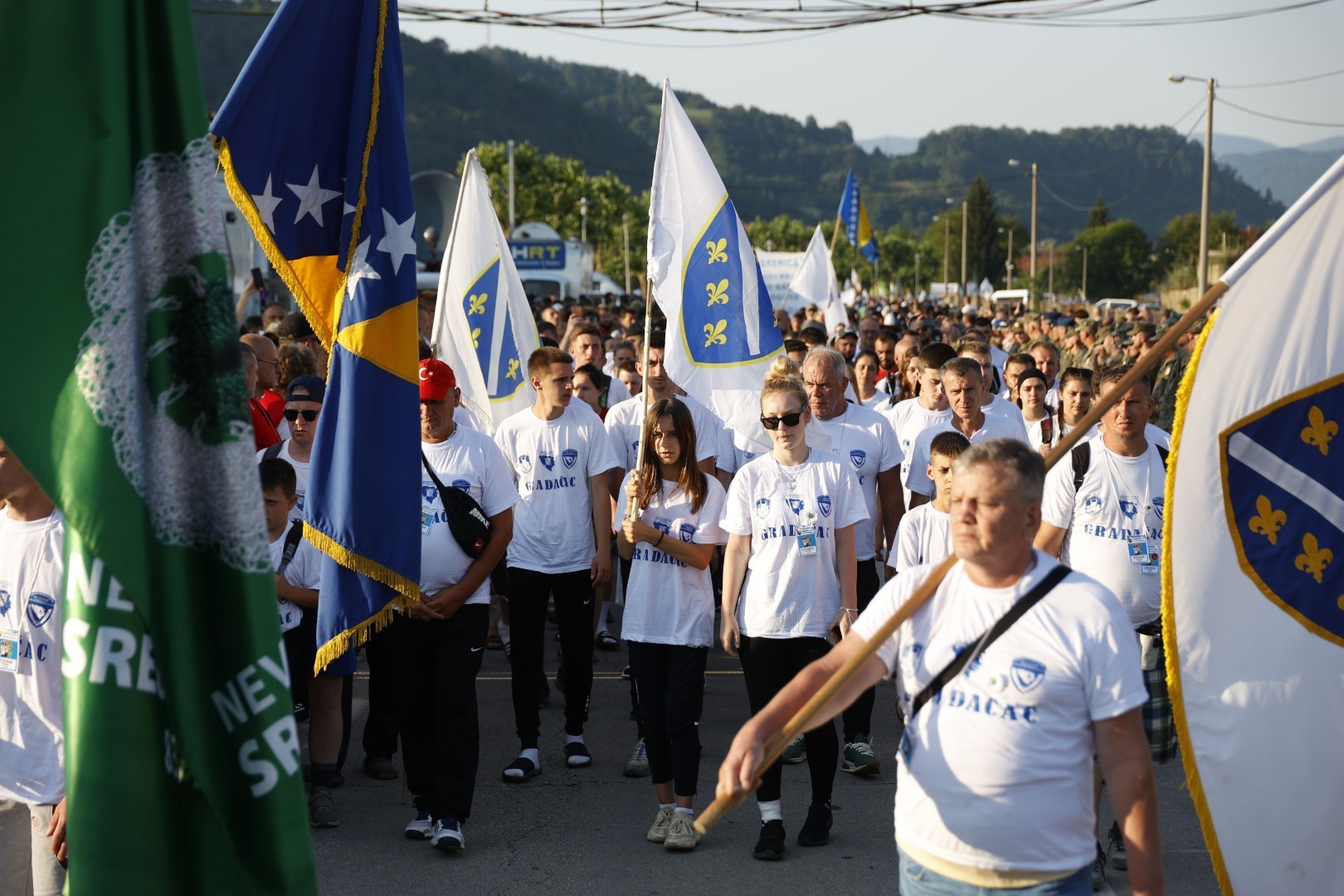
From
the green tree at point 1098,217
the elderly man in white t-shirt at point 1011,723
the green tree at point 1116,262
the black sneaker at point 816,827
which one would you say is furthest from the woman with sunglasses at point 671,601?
the green tree at point 1098,217

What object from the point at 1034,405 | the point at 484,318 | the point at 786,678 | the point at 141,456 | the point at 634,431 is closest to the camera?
the point at 141,456

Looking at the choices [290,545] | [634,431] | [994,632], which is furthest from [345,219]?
[634,431]

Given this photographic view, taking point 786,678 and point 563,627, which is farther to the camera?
point 563,627

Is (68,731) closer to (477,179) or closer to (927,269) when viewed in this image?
(477,179)

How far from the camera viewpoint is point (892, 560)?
686 cm

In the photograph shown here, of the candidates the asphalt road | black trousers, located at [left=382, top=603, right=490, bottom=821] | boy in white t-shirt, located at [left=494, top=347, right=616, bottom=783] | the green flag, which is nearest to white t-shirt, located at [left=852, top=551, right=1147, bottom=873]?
the green flag

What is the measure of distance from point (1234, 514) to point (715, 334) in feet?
14.0

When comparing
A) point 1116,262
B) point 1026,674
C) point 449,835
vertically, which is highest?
point 1116,262

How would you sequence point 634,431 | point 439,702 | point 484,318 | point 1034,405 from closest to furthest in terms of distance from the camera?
point 439,702, point 634,431, point 1034,405, point 484,318

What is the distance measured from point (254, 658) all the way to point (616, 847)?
12.3 feet

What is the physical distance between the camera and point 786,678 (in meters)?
6.12

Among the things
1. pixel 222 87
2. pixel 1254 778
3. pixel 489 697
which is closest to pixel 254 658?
pixel 1254 778

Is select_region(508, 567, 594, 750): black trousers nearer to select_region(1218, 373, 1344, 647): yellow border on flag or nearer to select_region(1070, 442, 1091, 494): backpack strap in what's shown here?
select_region(1070, 442, 1091, 494): backpack strap

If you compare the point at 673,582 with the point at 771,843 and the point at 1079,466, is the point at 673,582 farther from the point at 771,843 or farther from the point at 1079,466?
→ the point at 1079,466
